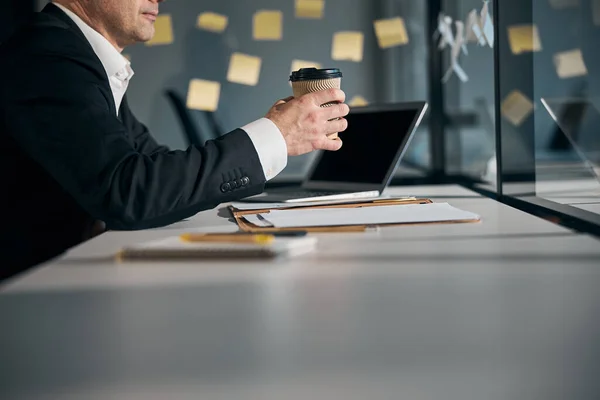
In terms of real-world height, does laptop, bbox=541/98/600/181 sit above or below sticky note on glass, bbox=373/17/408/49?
below

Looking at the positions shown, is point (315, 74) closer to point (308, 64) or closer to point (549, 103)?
point (549, 103)

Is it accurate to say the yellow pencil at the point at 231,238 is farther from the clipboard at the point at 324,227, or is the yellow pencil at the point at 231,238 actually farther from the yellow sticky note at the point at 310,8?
the yellow sticky note at the point at 310,8

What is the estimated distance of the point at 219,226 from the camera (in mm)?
1188

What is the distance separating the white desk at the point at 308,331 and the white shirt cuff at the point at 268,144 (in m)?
0.40

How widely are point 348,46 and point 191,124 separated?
542 millimetres

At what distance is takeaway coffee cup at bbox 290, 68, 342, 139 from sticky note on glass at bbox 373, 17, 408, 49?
1.15m

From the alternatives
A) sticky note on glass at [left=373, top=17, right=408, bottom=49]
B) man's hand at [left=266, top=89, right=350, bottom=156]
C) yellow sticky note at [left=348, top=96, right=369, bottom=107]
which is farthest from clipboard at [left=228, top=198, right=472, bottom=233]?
sticky note on glass at [left=373, top=17, right=408, bottom=49]

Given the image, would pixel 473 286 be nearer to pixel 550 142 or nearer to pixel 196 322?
pixel 196 322

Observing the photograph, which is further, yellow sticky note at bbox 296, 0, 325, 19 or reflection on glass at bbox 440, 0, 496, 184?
yellow sticky note at bbox 296, 0, 325, 19

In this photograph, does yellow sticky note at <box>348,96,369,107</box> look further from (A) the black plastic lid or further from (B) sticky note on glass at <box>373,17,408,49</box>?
(A) the black plastic lid

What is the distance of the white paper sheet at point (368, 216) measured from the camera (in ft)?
3.67

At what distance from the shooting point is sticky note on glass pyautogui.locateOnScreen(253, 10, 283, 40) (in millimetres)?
2346

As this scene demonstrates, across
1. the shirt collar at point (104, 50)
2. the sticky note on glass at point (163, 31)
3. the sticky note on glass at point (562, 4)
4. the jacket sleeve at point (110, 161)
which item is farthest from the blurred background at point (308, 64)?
the jacket sleeve at point (110, 161)

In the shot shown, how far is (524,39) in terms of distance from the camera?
4.86 ft
